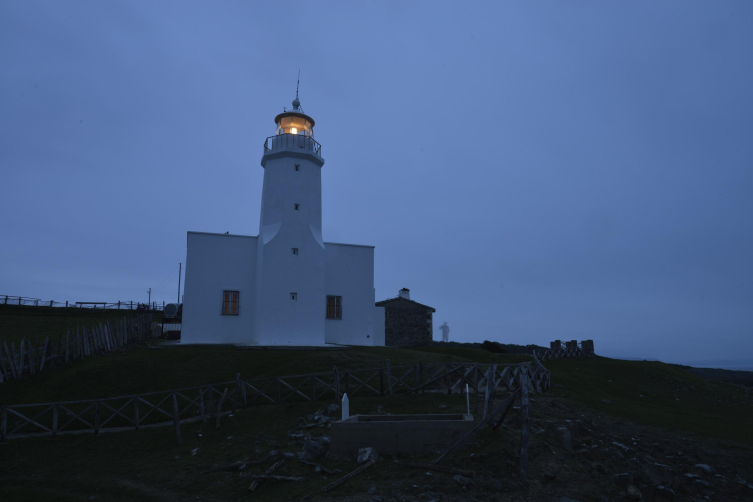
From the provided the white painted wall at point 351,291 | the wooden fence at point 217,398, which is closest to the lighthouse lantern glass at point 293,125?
the white painted wall at point 351,291

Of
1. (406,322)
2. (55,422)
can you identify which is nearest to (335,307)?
(406,322)

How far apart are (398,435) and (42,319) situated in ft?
112

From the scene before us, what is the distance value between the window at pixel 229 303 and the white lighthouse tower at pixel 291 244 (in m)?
1.45

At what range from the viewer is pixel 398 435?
394 inches

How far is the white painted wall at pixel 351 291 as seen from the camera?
28459 millimetres

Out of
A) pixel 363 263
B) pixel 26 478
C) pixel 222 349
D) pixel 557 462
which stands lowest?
pixel 26 478

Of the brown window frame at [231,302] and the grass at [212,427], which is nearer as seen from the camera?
the grass at [212,427]

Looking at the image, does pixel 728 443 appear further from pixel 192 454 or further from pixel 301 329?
pixel 301 329

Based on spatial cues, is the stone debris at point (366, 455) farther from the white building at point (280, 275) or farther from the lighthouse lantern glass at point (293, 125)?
the lighthouse lantern glass at point (293, 125)

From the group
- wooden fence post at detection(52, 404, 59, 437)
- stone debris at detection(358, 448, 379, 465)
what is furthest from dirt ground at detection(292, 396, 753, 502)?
wooden fence post at detection(52, 404, 59, 437)

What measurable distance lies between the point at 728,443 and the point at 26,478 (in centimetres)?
1734

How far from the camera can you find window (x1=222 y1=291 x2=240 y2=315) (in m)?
26.2

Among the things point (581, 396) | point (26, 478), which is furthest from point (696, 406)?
point (26, 478)

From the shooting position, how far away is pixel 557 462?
30.9 ft
